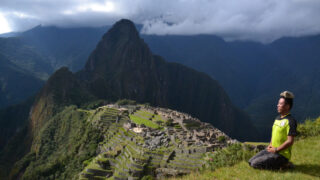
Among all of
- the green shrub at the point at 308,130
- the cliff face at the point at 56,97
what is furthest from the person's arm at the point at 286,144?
the cliff face at the point at 56,97

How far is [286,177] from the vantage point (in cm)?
844

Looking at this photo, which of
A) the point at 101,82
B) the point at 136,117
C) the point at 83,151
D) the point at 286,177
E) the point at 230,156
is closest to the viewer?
the point at 286,177

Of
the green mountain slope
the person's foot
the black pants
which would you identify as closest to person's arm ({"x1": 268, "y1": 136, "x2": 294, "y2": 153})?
the black pants

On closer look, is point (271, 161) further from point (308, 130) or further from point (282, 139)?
point (308, 130)

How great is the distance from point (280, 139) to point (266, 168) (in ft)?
4.10

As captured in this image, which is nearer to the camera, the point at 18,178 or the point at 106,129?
the point at 106,129

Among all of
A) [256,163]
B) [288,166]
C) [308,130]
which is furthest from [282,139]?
[308,130]

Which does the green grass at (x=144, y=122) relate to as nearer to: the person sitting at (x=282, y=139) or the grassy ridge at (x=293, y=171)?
the grassy ridge at (x=293, y=171)

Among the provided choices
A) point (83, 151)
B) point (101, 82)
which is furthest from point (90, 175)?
point (101, 82)

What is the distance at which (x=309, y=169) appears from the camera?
951cm

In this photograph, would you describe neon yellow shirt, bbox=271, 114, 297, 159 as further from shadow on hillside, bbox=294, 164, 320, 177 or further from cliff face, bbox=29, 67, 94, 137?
cliff face, bbox=29, 67, 94, 137

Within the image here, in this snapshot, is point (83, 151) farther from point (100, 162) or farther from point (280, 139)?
point (280, 139)

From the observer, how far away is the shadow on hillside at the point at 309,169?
29.7ft

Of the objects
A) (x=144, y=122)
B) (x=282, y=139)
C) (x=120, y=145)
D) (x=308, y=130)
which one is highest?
(x=282, y=139)
